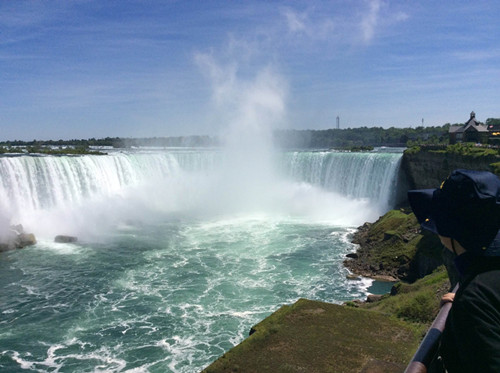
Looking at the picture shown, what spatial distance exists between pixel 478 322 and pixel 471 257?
1.01 ft

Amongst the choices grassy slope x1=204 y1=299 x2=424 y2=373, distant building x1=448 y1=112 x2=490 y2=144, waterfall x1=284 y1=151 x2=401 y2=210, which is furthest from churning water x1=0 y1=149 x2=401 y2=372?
distant building x1=448 y1=112 x2=490 y2=144

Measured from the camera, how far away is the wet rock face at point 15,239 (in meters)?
20.0

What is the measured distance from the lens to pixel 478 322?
1.24m

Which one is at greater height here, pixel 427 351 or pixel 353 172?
pixel 427 351

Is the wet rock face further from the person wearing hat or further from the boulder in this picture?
the person wearing hat

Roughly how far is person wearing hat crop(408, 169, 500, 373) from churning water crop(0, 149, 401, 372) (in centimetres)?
935

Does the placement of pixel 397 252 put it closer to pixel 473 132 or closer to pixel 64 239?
pixel 64 239

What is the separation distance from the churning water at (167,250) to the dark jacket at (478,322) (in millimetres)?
9486

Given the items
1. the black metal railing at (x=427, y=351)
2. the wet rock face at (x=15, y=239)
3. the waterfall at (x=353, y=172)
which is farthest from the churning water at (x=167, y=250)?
the black metal railing at (x=427, y=351)

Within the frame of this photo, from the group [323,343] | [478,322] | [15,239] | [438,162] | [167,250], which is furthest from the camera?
[438,162]

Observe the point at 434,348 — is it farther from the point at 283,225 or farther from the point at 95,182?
the point at 95,182

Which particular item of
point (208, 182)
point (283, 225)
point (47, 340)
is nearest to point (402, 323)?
point (47, 340)

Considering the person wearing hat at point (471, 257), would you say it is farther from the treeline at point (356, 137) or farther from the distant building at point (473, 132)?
the treeline at point (356, 137)

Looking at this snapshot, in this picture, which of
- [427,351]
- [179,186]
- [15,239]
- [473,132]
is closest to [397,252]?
[427,351]
